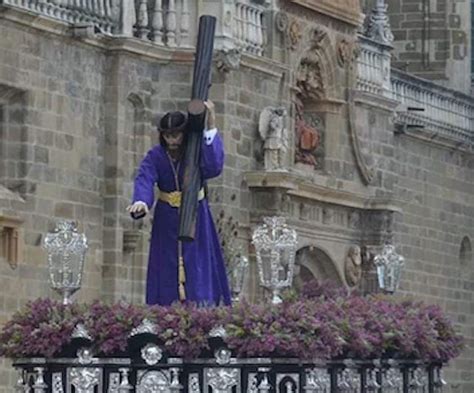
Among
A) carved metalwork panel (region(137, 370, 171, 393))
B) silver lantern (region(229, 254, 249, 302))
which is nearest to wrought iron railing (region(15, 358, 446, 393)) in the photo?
carved metalwork panel (region(137, 370, 171, 393))

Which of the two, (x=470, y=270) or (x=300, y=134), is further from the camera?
(x=470, y=270)

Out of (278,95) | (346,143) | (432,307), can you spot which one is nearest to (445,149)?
(346,143)

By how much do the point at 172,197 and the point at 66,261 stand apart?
0.88 meters

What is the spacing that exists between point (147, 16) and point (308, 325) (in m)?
13.3

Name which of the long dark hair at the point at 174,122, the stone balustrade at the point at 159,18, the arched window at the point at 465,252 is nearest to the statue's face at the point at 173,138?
the long dark hair at the point at 174,122

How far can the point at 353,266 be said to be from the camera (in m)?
32.2

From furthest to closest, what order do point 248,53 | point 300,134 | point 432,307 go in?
point 300,134 → point 248,53 → point 432,307

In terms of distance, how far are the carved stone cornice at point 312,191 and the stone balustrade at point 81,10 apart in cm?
284

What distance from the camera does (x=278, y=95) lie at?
2991cm

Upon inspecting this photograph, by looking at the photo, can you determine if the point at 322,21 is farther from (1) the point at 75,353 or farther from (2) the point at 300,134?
(1) the point at 75,353

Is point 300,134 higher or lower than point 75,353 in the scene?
higher

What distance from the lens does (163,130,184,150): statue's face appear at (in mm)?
15641

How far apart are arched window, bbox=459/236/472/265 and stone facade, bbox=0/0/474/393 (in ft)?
0.10

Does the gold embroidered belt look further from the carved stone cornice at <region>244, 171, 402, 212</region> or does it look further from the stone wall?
the stone wall
